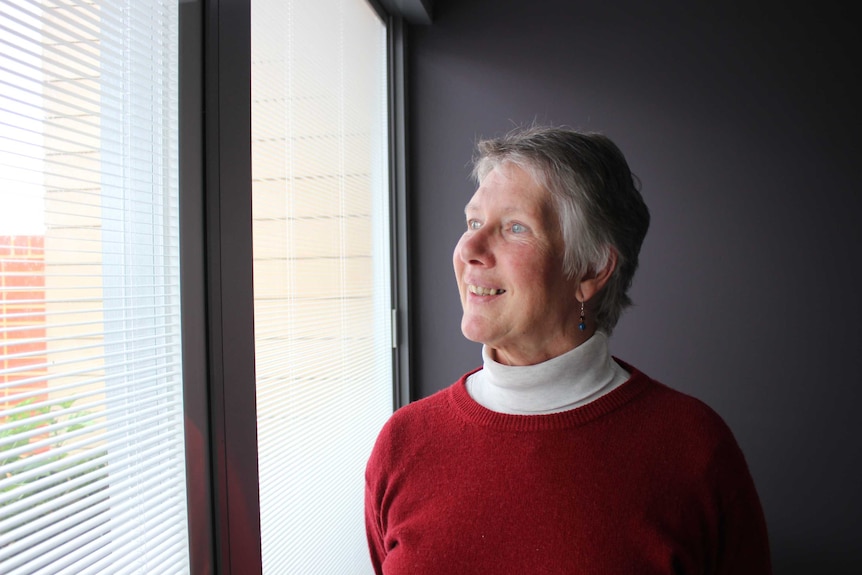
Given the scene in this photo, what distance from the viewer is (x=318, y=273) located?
177 centimetres

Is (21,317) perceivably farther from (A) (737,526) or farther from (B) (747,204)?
(B) (747,204)

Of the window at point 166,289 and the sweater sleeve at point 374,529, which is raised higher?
the window at point 166,289

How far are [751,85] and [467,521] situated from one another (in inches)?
77.6

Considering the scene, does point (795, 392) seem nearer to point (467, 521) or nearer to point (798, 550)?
point (798, 550)

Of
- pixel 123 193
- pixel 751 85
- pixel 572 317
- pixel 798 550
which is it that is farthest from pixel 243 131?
pixel 798 550

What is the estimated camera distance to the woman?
108cm

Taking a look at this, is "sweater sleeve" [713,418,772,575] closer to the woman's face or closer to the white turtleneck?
the white turtleneck

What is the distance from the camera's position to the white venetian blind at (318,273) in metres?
1.43

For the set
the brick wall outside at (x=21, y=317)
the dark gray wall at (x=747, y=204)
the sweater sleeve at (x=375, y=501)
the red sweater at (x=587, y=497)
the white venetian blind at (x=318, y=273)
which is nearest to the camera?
the brick wall outside at (x=21, y=317)

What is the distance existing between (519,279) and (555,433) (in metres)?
0.29

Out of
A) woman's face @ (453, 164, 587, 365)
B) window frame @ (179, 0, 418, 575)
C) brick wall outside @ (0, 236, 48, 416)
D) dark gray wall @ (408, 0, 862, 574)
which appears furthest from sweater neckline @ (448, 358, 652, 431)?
dark gray wall @ (408, 0, 862, 574)

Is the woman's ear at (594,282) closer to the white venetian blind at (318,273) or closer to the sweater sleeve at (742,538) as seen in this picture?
the sweater sleeve at (742,538)

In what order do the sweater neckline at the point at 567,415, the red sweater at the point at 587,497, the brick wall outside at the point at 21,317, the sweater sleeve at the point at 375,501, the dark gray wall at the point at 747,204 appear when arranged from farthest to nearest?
the dark gray wall at the point at 747,204 → the sweater sleeve at the point at 375,501 → the sweater neckline at the point at 567,415 → the red sweater at the point at 587,497 → the brick wall outside at the point at 21,317

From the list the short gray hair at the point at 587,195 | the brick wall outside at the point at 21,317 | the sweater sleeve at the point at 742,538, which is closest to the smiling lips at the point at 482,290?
the short gray hair at the point at 587,195
